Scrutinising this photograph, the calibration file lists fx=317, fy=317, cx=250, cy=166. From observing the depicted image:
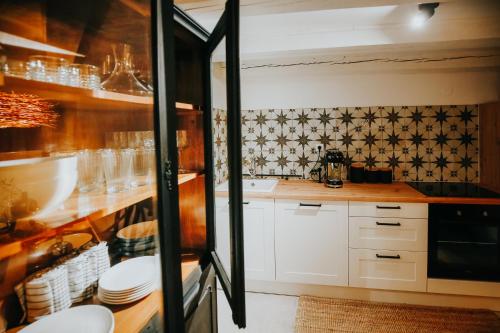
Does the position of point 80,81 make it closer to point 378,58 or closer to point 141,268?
point 141,268

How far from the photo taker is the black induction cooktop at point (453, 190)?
8.58 feet

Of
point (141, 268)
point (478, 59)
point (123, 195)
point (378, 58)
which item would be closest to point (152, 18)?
point (123, 195)

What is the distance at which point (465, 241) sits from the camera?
8.36ft

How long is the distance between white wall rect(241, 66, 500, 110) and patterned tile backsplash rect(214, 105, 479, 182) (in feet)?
0.28

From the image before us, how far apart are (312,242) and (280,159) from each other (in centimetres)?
106

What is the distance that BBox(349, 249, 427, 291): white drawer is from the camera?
2654 millimetres

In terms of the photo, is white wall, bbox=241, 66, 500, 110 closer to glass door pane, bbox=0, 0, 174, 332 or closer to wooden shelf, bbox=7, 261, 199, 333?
glass door pane, bbox=0, 0, 174, 332

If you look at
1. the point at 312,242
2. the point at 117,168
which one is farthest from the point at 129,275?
the point at 312,242

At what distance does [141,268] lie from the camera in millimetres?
1310

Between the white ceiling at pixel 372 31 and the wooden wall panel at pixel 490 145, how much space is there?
0.51 meters

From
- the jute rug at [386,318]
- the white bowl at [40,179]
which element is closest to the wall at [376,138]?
the jute rug at [386,318]

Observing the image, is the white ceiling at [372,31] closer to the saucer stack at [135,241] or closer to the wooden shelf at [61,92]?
the wooden shelf at [61,92]

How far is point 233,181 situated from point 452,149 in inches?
116

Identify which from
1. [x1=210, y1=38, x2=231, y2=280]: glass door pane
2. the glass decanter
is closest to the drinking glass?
the glass decanter
